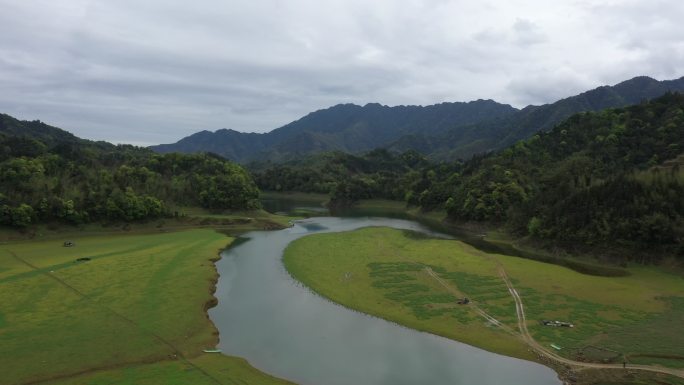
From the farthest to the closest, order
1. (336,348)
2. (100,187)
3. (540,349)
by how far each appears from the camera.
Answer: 1. (100,187)
2. (336,348)
3. (540,349)

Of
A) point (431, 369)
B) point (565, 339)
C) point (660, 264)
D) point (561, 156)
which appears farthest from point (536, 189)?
point (431, 369)

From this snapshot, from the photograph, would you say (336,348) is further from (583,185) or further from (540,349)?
(583,185)

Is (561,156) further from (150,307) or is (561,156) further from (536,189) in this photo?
(150,307)

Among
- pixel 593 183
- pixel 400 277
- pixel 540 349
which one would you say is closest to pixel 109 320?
pixel 400 277

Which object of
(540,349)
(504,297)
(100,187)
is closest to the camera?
(540,349)

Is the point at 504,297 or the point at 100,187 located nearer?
the point at 504,297

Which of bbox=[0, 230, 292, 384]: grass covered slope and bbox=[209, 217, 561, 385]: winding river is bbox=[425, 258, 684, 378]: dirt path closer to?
bbox=[209, 217, 561, 385]: winding river

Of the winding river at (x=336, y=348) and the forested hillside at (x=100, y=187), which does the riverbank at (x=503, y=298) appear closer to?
the winding river at (x=336, y=348)

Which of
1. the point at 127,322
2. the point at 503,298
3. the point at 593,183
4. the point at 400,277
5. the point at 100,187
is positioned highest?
the point at 593,183
